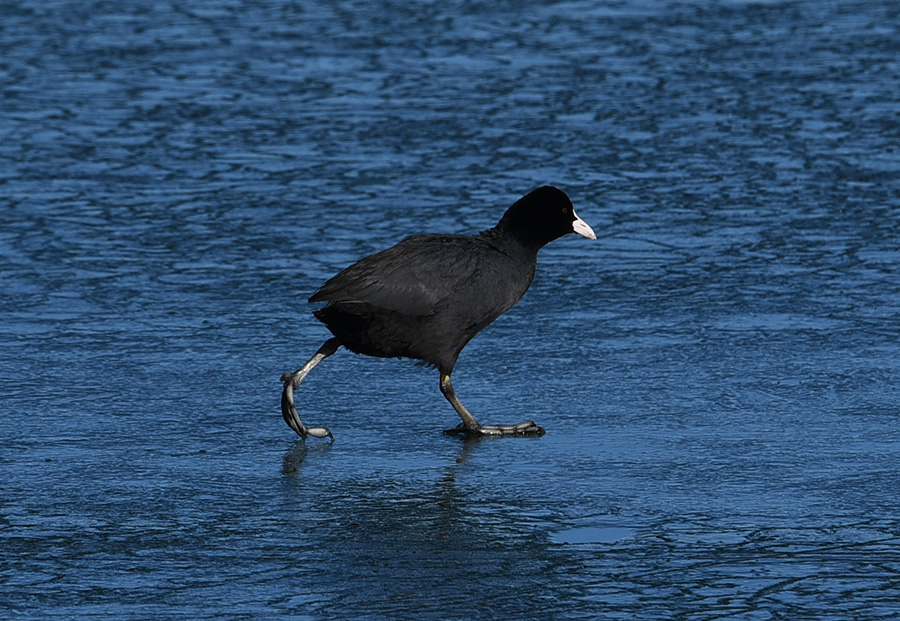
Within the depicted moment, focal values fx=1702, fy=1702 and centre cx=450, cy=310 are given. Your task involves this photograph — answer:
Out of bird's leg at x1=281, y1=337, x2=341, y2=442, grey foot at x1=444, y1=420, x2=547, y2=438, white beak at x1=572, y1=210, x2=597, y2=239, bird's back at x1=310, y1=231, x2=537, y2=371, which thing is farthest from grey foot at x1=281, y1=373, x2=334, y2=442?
white beak at x1=572, y1=210, x2=597, y2=239

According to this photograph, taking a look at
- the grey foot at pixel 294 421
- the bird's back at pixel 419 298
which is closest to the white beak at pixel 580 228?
the bird's back at pixel 419 298

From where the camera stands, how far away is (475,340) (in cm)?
854

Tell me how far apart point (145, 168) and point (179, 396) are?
15.2ft

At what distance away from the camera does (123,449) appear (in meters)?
6.66

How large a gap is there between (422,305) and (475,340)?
4.88ft

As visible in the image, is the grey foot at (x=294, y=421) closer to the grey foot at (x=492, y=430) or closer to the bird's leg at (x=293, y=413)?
the bird's leg at (x=293, y=413)

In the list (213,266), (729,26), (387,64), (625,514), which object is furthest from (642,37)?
(625,514)

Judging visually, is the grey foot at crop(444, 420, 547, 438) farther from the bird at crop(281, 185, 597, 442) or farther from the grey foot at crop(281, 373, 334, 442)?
the grey foot at crop(281, 373, 334, 442)

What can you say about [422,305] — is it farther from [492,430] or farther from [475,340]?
[475,340]

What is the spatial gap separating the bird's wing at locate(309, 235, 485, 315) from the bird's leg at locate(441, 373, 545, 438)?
37 centimetres

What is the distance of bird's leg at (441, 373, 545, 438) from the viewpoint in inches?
273

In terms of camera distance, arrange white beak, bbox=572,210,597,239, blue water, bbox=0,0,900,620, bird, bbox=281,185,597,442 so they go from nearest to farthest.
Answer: blue water, bbox=0,0,900,620 → bird, bbox=281,185,597,442 → white beak, bbox=572,210,597,239

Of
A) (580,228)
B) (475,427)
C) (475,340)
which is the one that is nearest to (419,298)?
(475,427)

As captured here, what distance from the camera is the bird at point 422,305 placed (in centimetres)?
700
